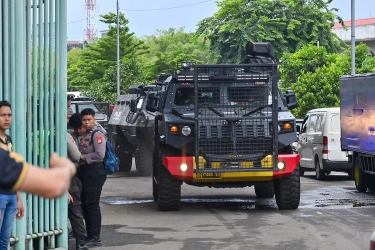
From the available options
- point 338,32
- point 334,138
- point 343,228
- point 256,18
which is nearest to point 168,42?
point 338,32

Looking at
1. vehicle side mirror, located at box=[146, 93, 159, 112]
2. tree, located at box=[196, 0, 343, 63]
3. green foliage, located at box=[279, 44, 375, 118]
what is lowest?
vehicle side mirror, located at box=[146, 93, 159, 112]

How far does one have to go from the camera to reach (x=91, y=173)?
38.2 ft

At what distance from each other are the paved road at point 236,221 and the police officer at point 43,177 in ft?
26.1

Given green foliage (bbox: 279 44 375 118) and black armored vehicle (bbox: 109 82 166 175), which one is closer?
black armored vehicle (bbox: 109 82 166 175)

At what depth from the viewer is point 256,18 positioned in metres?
59.3

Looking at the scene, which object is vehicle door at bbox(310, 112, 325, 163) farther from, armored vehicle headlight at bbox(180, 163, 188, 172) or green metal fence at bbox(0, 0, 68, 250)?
green metal fence at bbox(0, 0, 68, 250)

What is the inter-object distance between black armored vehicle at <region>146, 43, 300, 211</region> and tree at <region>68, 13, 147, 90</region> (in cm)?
5791

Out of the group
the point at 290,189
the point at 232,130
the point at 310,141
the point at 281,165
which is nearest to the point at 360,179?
the point at 290,189

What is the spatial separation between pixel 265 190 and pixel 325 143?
546cm

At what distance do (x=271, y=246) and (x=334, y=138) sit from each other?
11.8 m

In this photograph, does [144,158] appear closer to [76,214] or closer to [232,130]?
[232,130]

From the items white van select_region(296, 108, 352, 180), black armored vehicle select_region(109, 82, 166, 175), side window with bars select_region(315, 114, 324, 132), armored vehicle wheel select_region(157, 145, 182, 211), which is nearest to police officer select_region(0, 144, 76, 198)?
armored vehicle wheel select_region(157, 145, 182, 211)

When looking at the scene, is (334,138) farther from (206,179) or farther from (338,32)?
(338,32)

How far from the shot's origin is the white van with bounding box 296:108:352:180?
23.0m
